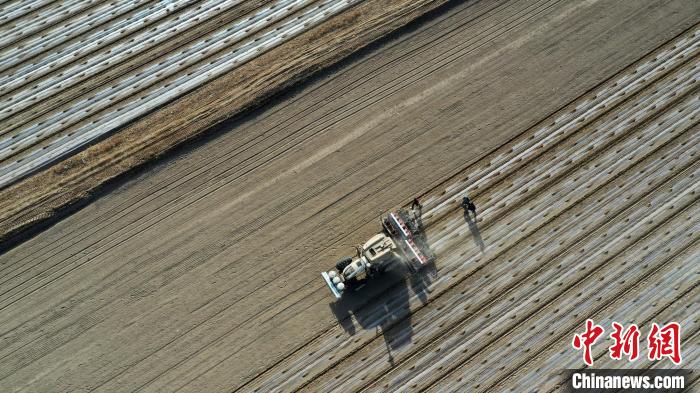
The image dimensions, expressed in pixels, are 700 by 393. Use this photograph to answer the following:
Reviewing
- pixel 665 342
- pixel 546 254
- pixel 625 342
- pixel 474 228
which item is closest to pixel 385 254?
pixel 474 228

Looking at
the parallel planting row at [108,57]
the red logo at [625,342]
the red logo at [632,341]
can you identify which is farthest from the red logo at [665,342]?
the parallel planting row at [108,57]

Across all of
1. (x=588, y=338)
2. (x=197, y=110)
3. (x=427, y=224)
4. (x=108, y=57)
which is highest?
(x=108, y=57)

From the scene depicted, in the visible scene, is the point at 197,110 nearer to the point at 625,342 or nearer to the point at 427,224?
the point at 427,224

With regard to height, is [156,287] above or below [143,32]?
below

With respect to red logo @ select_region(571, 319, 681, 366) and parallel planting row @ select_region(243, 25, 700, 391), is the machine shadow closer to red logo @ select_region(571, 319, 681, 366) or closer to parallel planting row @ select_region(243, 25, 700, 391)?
parallel planting row @ select_region(243, 25, 700, 391)

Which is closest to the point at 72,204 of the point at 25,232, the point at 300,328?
the point at 25,232

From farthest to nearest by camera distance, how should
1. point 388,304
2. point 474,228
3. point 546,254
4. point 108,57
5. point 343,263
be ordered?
point 108,57, point 474,228, point 546,254, point 388,304, point 343,263

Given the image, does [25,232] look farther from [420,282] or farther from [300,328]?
[420,282]
